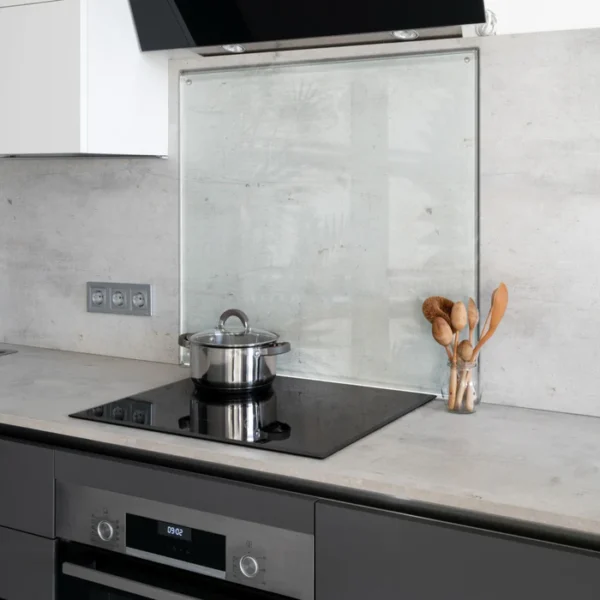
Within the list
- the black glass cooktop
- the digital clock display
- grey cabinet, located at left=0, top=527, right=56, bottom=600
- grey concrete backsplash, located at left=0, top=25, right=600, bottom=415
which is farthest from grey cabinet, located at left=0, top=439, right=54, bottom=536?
grey concrete backsplash, located at left=0, top=25, right=600, bottom=415

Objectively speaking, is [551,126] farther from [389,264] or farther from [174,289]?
[174,289]

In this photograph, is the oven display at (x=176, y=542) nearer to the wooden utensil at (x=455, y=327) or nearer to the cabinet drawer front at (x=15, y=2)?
the wooden utensil at (x=455, y=327)

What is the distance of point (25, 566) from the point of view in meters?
1.76

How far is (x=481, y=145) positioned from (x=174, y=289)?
968 millimetres

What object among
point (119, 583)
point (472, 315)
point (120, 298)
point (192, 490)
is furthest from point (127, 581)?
point (120, 298)

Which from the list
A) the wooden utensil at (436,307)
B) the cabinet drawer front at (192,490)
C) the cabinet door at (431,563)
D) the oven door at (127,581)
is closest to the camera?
→ the cabinet door at (431,563)

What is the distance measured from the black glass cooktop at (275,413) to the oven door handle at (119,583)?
300 mm

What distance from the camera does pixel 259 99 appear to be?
85.2 inches

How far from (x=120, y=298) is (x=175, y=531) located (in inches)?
40.2

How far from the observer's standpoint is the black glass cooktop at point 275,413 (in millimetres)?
1604

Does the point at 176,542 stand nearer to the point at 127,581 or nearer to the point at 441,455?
the point at 127,581

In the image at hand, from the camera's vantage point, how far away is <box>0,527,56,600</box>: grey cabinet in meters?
1.73

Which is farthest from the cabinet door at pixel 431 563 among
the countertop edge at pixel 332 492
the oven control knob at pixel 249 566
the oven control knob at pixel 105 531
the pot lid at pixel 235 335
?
the pot lid at pixel 235 335

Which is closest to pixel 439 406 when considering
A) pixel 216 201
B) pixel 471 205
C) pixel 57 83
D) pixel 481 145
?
pixel 471 205
